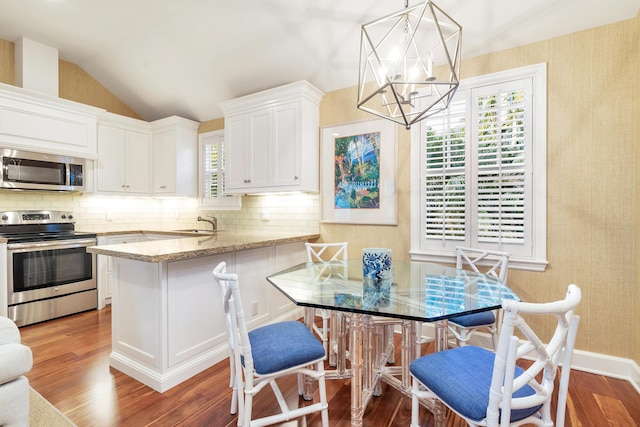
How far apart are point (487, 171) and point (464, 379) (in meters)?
1.87

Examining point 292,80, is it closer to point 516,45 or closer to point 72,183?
point 516,45

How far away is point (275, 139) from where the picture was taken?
3.37 meters

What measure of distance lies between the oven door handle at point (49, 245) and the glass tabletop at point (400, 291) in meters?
2.86

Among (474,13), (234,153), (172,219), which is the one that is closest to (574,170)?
(474,13)

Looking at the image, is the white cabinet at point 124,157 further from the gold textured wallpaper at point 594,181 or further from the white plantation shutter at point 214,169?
the gold textured wallpaper at point 594,181

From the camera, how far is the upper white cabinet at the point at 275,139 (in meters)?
3.26

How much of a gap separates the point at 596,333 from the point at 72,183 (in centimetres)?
530

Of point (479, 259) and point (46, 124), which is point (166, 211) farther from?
point (479, 259)

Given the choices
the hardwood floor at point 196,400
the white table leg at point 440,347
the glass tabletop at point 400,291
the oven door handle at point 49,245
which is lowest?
the hardwood floor at point 196,400

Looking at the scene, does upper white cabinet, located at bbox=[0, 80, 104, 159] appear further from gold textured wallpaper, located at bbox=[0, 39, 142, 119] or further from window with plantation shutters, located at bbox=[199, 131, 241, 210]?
window with plantation shutters, located at bbox=[199, 131, 241, 210]

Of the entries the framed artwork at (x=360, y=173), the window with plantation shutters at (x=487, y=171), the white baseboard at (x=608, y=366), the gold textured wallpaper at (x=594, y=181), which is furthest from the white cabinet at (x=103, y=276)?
the white baseboard at (x=608, y=366)

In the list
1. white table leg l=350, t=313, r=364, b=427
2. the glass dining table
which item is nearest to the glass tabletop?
the glass dining table

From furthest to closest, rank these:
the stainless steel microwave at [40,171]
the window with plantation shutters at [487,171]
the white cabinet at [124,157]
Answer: the white cabinet at [124,157], the stainless steel microwave at [40,171], the window with plantation shutters at [487,171]

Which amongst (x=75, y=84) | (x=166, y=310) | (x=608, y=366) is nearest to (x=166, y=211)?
(x=75, y=84)
